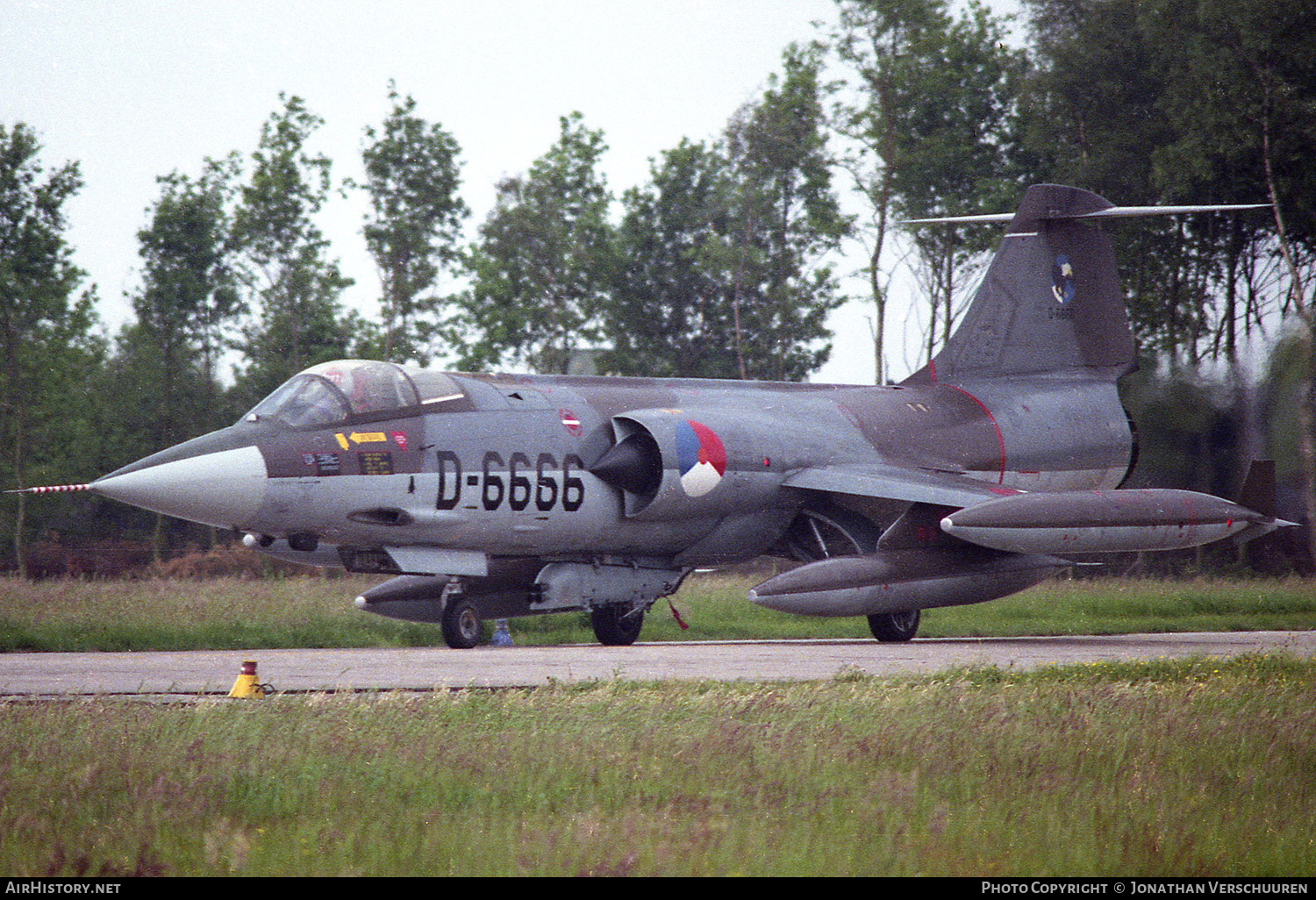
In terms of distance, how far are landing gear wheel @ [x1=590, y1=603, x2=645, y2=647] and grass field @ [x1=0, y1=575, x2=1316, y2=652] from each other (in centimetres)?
93

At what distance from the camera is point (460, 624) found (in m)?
14.4

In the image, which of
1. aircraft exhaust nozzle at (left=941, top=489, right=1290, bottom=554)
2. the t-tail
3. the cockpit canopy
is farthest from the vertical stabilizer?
the cockpit canopy

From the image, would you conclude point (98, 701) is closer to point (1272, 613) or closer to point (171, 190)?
point (1272, 613)

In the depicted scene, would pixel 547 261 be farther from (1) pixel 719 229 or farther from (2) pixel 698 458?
(2) pixel 698 458

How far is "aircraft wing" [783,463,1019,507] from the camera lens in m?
15.6

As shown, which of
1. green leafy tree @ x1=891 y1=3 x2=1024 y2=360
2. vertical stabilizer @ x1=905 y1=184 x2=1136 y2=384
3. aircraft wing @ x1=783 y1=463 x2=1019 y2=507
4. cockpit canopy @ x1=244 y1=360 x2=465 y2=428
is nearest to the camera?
cockpit canopy @ x1=244 y1=360 x2=465 y2=428

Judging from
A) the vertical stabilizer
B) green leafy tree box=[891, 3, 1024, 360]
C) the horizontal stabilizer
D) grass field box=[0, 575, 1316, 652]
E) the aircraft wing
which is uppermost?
green leafy tree box=[891, 3, 1024, 360]

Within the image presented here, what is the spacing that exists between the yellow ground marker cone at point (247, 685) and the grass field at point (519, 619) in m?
6.47

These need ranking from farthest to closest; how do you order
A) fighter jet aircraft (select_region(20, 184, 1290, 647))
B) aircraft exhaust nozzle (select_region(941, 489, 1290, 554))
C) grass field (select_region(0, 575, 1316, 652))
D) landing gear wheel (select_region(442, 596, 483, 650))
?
grass field (select_region(0, 575, 1316, 652)) < aircraft exhaust nozzle (select_region(941, 489, 1290, 554)) < landing gear wheel (select_region(442, 596, 483, 650)) < fighter jet aircraft (select_region(20, 184, 1290, 647))

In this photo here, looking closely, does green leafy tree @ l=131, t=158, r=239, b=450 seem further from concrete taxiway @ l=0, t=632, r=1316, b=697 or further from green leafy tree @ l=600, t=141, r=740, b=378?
concrete taxiway @ l=0, t=632, r=1316, b=697

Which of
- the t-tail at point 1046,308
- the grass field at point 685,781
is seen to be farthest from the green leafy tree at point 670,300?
the grass field at point 685,781

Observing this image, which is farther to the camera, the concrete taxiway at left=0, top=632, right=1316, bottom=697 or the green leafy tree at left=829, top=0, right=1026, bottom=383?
the green leafy tree at left=829, top=0, right=1026, bottom=383

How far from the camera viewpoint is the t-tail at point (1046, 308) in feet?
64.8

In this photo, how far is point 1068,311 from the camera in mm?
20078
